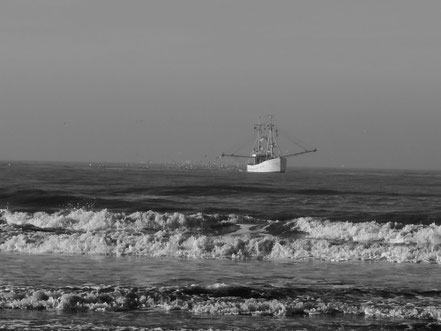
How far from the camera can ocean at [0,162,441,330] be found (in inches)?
737

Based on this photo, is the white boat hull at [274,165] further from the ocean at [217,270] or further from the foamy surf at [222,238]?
the foamy surf at [222,238]

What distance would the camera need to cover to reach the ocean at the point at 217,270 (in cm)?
1872

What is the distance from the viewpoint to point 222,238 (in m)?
33.2

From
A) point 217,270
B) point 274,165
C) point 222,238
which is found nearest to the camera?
point 217,270

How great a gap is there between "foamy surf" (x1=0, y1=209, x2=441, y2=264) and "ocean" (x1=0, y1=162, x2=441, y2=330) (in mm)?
55

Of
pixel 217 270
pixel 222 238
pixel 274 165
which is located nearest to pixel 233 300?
pixel 217 270

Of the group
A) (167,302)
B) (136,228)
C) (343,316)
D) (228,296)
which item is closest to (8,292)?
(167,302)

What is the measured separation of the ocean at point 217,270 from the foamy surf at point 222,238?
0.06m

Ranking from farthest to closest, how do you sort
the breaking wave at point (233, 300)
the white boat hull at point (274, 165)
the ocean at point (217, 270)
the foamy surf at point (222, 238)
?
the white boat hull at point (274, 165)
the foamy surf at point (222, 238)
the breaking wave at point (233, 300)
the ocean at point (217, 270)

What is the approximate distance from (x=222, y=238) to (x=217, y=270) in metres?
7.42

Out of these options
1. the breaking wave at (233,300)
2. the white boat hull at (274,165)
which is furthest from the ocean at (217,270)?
the white boat hull at (274,165)

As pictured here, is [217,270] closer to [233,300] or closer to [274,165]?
[233,300]

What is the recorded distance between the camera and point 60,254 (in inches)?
1188

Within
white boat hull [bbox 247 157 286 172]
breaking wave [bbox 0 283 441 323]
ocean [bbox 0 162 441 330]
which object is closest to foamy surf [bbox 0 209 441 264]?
ocean [bbox 0 162 441 330]
